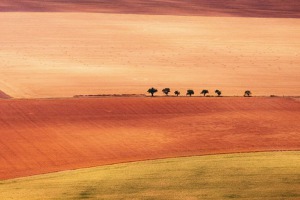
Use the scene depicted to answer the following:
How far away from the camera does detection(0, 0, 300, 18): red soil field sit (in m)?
61.3

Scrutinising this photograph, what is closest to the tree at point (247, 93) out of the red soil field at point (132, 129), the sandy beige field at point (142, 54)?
the sandy beige field at point (142, 54)

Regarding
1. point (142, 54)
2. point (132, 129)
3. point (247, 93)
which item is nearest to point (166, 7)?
point (142, 54)

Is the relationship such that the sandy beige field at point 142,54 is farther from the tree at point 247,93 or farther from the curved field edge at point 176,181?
the curved field edge at point 176,181

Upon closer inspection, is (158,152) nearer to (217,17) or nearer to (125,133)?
(125,133)

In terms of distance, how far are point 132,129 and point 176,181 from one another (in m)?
7.37

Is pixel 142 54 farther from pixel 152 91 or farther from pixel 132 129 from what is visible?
pixel 132 129

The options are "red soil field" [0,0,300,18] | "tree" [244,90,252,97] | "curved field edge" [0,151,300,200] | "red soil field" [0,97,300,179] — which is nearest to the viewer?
"curved field edge" [0,151,300,200]

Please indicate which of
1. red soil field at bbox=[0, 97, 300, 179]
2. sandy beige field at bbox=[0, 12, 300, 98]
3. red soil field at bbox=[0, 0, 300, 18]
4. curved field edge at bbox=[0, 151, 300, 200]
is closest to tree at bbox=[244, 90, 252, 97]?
sandy beige field at bbox=[0, 12, 300, 98]

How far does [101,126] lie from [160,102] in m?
4.42

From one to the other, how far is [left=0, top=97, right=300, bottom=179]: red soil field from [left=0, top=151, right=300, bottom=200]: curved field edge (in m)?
1.36

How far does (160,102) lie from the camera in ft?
96.0

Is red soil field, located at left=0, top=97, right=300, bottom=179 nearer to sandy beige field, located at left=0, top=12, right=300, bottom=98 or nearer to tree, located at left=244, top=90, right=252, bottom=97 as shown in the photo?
tree, located at left=244, top=90, right=252, bottom=97

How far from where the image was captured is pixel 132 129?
2509cm

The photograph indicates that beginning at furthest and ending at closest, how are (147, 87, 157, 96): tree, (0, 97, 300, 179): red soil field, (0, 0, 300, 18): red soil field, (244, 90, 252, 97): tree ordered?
(0, 0, 300, 18): red soil field → (244, 90, 252, 97): tree → (147, 87, 157, 96): tree → (0, 97, 300, 179): red soil field
